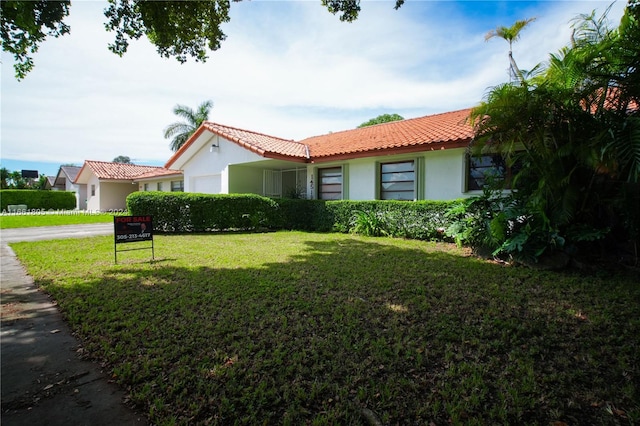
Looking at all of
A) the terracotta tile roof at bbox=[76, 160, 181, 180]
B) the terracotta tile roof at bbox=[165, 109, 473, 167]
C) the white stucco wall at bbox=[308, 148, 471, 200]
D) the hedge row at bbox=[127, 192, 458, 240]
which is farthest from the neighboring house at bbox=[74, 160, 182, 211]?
the white stucco wall at bbox=[308, 148, 471, 200]

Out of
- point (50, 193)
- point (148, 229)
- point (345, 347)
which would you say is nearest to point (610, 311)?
point (345, 347)

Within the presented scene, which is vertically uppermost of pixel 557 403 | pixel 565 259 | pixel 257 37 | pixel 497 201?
pixel 257 37

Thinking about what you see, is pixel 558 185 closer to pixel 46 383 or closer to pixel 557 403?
pixel 557 403

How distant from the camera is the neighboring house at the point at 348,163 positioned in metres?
10.1

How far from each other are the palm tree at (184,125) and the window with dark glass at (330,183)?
19633 millimetres

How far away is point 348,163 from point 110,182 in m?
24.7

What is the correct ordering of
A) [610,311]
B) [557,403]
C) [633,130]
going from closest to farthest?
[557,403] < [610,311] < [633,130]

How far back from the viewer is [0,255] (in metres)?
7.55

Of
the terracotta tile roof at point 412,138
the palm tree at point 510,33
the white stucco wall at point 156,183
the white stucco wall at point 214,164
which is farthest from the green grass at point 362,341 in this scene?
the white stucco wall at point 156,183

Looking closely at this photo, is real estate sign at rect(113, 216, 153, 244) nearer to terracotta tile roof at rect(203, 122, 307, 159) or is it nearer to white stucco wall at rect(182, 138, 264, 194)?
terracotta tile roof at rect(203, 122, 307, 159)

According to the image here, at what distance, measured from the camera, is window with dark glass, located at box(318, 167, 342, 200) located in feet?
44.5

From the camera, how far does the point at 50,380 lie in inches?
98.1

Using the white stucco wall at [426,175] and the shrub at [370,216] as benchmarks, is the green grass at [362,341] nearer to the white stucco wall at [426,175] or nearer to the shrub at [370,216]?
the shrub at [370,216]

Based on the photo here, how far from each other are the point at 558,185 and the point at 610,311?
2570 millimetres
